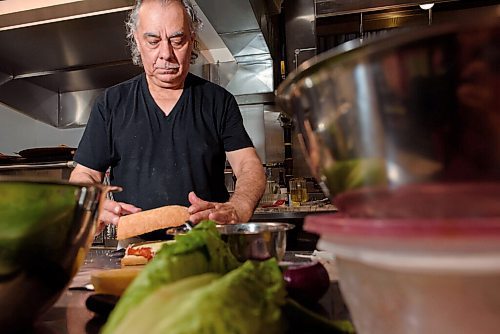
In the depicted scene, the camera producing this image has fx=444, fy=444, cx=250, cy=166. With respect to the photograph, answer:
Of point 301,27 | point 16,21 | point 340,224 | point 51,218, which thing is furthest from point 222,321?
point 301,27

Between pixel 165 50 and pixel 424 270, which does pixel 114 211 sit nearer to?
pixel 165 50

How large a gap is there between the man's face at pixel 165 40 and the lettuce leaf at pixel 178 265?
105 centimetres

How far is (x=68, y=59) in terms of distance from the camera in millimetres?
2945

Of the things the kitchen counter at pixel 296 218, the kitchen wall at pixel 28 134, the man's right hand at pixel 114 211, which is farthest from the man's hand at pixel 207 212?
the kitchen wall at pixel 28 134

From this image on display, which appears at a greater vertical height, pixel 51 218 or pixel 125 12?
pixel 125 12

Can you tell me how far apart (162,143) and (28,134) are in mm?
2754

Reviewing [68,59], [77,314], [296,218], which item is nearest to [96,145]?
[77,314]

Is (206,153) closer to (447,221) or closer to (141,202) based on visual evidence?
(141,202)

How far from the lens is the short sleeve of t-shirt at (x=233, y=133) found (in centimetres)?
149

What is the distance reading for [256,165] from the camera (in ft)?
4.74

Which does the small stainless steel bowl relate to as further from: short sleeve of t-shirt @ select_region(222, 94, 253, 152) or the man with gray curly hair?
short sleeve of t-shirt @ select_region(222, 94, 253, 152)

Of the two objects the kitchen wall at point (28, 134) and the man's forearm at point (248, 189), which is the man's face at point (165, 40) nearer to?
the man's forearm at point (248, 189)

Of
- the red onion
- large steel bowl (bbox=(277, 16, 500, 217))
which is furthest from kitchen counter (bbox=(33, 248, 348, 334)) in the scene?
large steel bowl (bbox=(277, 16, 500, 217))

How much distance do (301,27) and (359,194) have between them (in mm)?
3324
